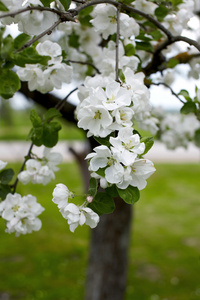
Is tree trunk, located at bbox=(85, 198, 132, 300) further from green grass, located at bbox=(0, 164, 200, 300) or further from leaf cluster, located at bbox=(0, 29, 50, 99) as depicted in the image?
leaf cluster, located at bbox=(0, 29, 50, 99)

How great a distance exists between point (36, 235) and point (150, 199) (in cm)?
362

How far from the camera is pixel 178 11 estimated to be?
1888mm

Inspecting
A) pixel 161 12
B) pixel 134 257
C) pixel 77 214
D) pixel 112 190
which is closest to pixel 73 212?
pixel 77 214

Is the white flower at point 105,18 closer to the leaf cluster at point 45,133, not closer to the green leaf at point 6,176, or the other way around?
the leaf cluster at point 45,133

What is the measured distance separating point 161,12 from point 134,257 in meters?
5.00

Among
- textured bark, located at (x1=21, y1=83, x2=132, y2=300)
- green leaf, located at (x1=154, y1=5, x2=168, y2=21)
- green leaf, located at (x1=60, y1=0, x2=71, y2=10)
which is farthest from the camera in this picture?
textured bark, located at (x1=21, y1=83, x2=132, y2=300)

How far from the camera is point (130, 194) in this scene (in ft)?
3.60

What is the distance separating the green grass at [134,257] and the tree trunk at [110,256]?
38.6 inches

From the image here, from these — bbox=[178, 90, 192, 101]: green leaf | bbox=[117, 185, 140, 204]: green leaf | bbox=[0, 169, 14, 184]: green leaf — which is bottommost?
bbox=[0, 169, 14, 184]: green leaf

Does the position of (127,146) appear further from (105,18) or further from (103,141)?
(105,18)

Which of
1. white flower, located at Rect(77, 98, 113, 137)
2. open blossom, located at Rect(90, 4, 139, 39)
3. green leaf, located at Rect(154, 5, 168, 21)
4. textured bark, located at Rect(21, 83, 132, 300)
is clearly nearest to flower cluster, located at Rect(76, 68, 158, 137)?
white flower, located at Rect(77, 98, 113, 137)

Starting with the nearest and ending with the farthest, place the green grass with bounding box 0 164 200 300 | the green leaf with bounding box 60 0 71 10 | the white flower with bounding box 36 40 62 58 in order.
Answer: the green leaf with bounding box 60 0 71 10 → the white flower with bounding box 36 40 62 58 → the green grass with bounding box 0 164 200 300

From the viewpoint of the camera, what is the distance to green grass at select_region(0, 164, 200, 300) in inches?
198

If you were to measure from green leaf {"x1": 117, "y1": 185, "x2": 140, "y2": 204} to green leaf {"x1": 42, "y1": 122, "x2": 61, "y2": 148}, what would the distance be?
0.58 metres
